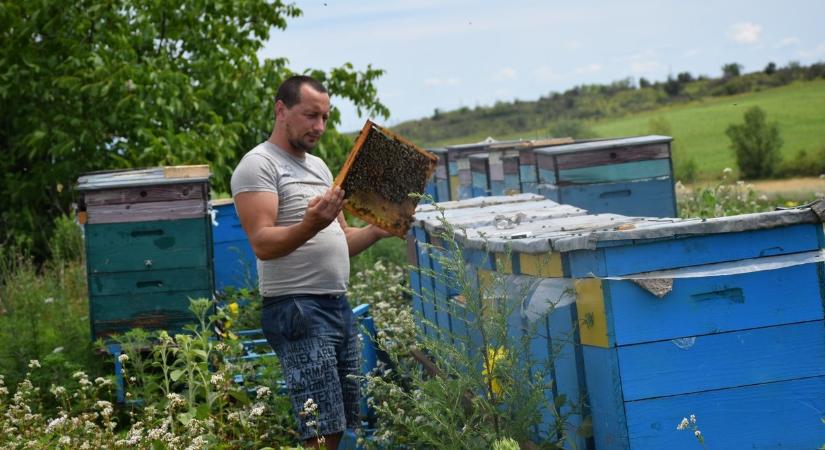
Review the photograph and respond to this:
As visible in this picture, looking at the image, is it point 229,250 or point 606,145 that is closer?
point 606,145

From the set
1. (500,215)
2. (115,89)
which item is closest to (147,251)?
(500,215)

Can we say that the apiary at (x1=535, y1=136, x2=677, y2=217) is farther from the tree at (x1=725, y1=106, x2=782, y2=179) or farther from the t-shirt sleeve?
the tree at (x1=725, y1=106, x2=782, y2=179)

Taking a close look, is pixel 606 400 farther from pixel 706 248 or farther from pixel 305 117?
pixel 305 117

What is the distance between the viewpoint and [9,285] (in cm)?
890

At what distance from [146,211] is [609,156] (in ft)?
10.4

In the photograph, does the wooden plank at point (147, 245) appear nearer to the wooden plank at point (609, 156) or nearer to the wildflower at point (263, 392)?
the wildflower at point (263, 392)

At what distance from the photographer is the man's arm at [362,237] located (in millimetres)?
4336

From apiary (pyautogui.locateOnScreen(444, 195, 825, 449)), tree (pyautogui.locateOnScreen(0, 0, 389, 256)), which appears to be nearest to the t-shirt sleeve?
apiary (pyautogui.locateOnScreen(444, 195, 825, 449))

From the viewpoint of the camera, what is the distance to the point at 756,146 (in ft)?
76.1

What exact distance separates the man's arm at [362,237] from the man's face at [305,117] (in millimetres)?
475

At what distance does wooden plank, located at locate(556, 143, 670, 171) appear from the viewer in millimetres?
7164

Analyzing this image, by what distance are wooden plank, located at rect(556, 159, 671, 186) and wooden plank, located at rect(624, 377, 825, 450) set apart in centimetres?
381

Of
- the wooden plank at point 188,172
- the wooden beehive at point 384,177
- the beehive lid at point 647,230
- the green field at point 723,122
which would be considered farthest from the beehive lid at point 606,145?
the green field at point 723,122

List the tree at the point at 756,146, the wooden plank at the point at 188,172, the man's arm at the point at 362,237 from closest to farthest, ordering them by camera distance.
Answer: the man's arm at the point at 362,237 → the wooden plank at the point at 188,172 → the tree at the point at 756,146
